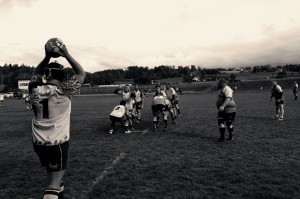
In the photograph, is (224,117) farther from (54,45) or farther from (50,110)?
(54,45)

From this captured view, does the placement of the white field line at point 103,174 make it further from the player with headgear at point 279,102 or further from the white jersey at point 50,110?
the player with headgear at point 279,102

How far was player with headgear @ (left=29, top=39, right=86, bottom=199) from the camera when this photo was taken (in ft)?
13.0

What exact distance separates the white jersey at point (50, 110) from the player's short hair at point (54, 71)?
0.13 m

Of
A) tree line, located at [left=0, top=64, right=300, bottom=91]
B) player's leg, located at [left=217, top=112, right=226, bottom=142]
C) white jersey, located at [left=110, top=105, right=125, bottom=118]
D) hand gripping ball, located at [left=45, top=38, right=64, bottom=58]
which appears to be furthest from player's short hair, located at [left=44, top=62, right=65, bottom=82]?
tree line, located at [left=0, top=64, right=300, bottom=91]

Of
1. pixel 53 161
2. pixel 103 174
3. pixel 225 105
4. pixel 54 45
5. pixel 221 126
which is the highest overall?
pixel 54 45

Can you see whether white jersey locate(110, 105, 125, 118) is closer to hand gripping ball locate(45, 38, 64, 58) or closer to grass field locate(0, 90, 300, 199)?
grass field locate(0, 90, 300, 199)

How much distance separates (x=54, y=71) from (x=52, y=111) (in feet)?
1.74

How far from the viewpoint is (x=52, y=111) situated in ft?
13.1

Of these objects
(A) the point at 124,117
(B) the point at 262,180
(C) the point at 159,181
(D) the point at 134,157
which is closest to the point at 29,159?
(D) the point at 134,157

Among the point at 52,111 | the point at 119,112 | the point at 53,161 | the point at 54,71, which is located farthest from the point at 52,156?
the point at 119,112

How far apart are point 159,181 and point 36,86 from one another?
12.2 feet

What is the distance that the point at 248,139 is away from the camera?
11.5m

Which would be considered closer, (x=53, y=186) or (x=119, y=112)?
(x=53, y=186)

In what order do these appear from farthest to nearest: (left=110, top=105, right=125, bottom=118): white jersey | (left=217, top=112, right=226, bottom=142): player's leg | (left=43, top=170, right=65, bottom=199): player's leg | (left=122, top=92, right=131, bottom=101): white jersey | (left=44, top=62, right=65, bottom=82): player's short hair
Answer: (left=122, top=92, right=131, bottom=101): white jersey, (left=110, top=105, right=125, bottom=118): white jersey, (left=217, top=112, right=226, bottom=142): player's leg, (left=44, top=62, right=65, bottom=82): player's short hair, (left=43, top=170, right=65, bottom=199): player's leg
